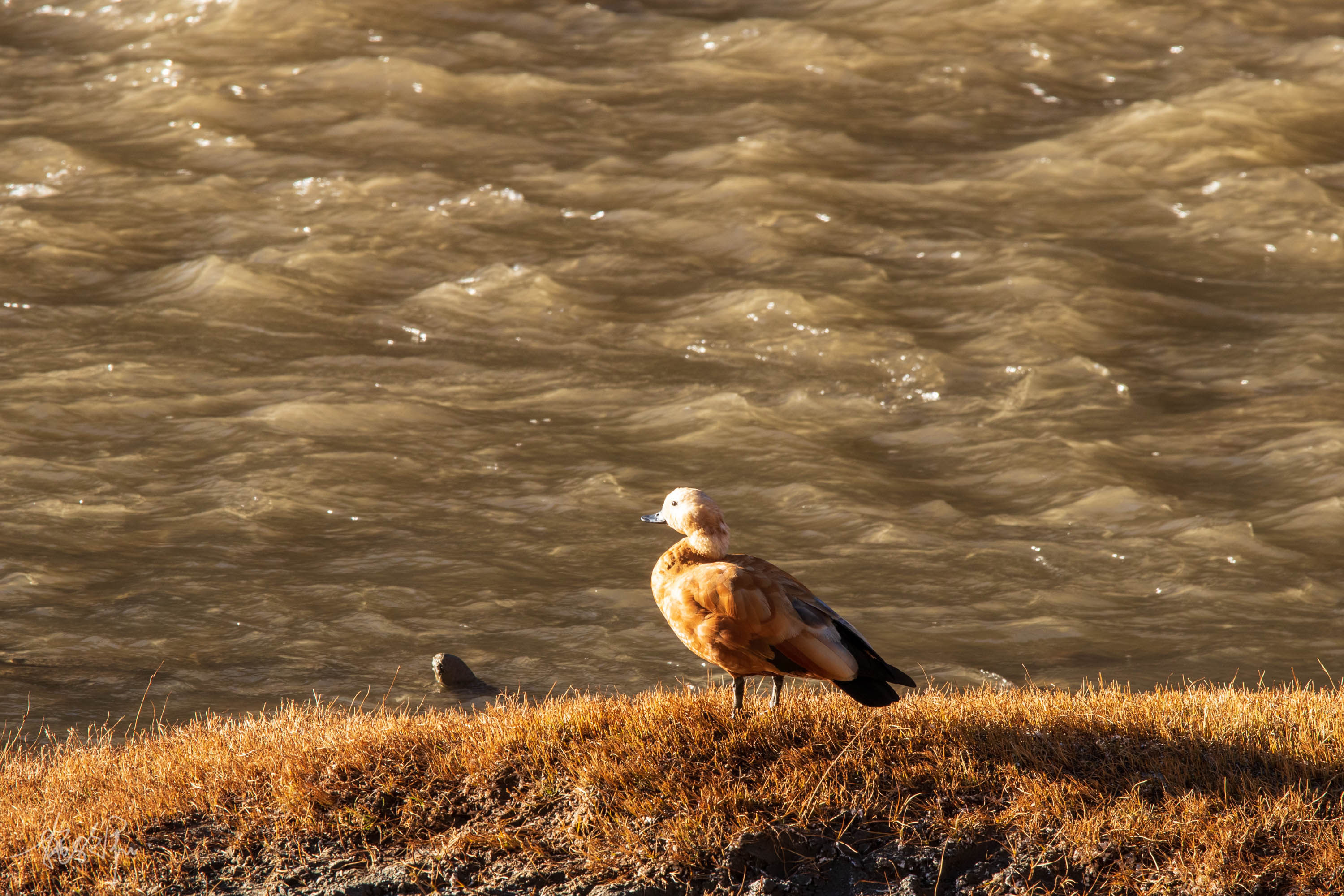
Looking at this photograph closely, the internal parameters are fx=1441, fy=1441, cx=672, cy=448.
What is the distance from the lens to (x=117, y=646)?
1047cm

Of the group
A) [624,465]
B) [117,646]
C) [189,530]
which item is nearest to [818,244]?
[624,465]

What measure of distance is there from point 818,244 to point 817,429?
4619 millimetres

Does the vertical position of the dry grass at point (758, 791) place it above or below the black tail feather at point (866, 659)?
below

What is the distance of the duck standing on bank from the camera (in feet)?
17.9

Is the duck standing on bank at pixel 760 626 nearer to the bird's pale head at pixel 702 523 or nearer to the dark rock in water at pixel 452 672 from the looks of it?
the bird's pale head at pixel 702 523

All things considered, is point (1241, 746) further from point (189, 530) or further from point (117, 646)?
point (189, 530)

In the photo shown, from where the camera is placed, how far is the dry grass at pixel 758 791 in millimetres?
5359

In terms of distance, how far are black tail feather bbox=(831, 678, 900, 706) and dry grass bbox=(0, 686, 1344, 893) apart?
36 cm
